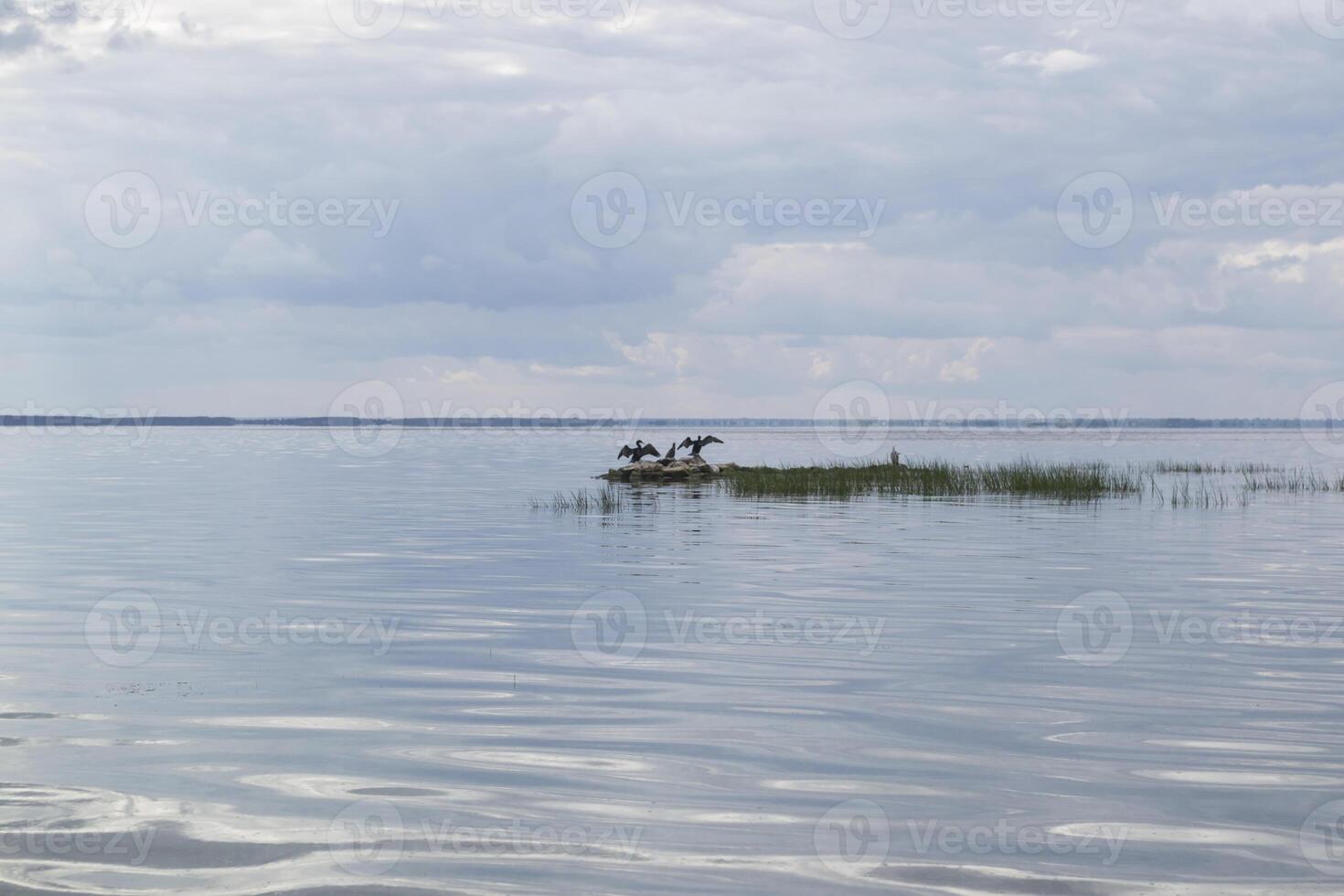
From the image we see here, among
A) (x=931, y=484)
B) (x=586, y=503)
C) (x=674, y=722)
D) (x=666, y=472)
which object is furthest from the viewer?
(x=666, y=472)

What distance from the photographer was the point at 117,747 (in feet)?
32.7

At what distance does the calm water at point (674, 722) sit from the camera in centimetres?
744

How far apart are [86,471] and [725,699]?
201 feet

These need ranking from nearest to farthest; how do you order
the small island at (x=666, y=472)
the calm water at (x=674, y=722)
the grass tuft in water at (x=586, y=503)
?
the calm water at (x=674, y=722) → the grass tuft in water at (x=586, y=503) → the small island at (x=666, y=472)

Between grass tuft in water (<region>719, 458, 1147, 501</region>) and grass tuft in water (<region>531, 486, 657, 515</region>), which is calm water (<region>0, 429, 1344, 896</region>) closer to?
grass tuft in water (<region>531, 486, 657, 515</region>)

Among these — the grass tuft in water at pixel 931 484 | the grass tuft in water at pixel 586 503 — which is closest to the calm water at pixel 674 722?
the grass tuft in water at pixel 586 503

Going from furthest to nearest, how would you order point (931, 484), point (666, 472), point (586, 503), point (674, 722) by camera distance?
point (666, 472), point (931, 484), point (586, 503), point (674, 722)

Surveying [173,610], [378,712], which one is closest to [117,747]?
[378,712]

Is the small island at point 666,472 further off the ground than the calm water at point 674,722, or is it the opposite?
the small island at point 666,472

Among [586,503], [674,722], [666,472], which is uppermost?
[666,472]

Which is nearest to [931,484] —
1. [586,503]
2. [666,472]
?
[666,472]

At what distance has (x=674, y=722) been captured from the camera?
35.9 ft

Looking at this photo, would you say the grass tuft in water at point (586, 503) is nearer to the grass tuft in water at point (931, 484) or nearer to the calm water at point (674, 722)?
the grass tuft in water at point (931, 484)

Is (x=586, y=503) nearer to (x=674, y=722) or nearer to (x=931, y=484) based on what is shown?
(x=931, y=484)
